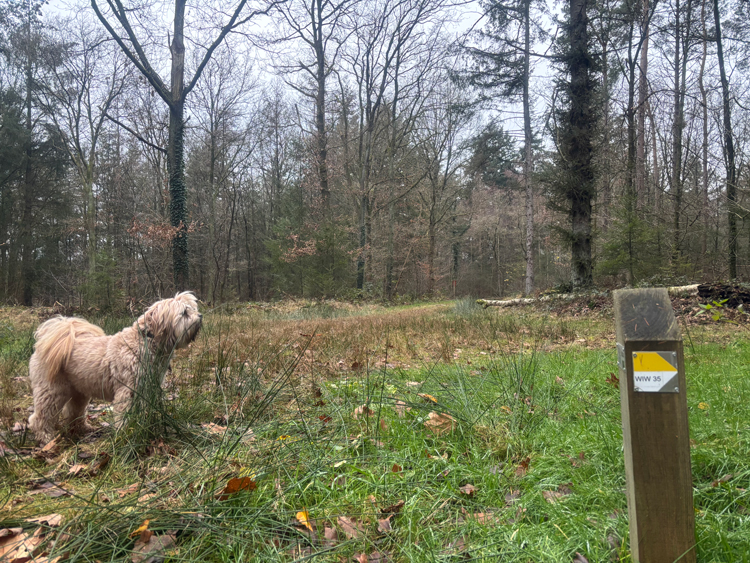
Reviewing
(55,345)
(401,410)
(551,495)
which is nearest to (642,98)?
(401,410)

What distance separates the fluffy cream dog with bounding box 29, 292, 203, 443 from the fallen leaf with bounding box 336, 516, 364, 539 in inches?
78.6

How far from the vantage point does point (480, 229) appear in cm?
3381

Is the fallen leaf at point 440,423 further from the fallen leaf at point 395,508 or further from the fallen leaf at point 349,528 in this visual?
the fallen leaf at point 349,528

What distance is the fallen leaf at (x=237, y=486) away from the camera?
6.33 ft

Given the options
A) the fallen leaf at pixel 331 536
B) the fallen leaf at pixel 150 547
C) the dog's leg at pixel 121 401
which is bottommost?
the fallen leaf at pixel 331 536

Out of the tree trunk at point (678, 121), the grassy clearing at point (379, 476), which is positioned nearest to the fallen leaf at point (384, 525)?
the grassy clearing at point (379, 476)

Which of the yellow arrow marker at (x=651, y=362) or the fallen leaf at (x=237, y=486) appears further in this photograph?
the fallen leaf at (x=237, y=486)

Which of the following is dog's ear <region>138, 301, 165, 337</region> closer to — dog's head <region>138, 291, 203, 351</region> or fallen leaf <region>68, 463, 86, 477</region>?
dog's head <region>138, 291, 203, 351</region>

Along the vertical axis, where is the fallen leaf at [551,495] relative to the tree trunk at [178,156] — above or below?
below

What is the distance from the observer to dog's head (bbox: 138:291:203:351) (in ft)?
11.2

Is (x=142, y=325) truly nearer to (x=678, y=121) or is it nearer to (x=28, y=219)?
(x=678, y=121)

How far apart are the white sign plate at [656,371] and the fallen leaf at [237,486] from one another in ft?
5.96

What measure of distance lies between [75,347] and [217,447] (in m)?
1.90

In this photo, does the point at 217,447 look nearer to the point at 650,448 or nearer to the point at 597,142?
the point at 650,448
